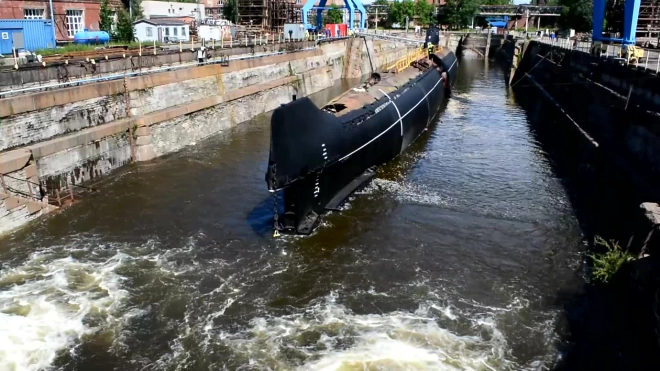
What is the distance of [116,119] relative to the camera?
25375 mm

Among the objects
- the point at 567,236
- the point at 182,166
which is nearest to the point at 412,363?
the point at 567,236

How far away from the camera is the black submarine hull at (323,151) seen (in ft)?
53.5


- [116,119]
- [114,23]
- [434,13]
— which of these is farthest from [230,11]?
[434,13]

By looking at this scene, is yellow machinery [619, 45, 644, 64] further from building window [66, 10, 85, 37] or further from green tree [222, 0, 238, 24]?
green tree [222, 0, 238, 24]

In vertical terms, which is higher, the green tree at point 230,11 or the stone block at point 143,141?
the green tree at point 230,11

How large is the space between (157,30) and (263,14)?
25409 mm

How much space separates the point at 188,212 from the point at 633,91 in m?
21.5

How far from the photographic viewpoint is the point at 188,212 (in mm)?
19562

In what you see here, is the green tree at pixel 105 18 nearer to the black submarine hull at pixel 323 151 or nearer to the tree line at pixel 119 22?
the tree line at pixel 119 22

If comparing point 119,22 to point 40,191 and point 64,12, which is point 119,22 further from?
point 40,191

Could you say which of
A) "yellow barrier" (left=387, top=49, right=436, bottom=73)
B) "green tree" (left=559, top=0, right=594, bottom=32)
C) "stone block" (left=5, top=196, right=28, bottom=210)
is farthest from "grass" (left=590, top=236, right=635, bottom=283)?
"green tree" (left=559, top=0, right=594, bottom=32)

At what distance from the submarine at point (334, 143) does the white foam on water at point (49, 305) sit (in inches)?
219

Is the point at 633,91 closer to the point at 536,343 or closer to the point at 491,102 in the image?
the point at 536,343

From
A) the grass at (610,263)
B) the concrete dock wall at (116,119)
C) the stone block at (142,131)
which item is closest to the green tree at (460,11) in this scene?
the concrete dock wall at (116,119)
